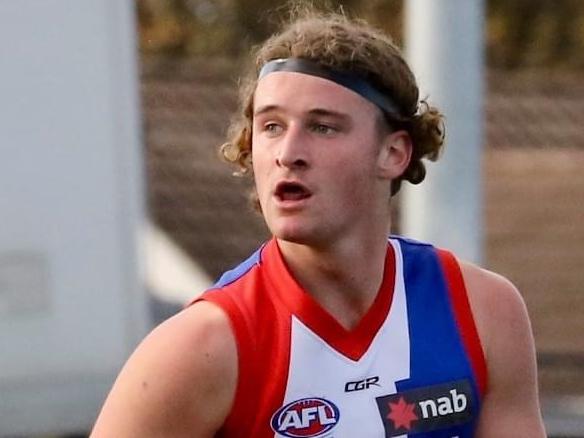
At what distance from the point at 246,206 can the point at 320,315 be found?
6.39m

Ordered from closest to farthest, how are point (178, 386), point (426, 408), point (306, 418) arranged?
point (178, 386) → point (306, 418) → point (426, 408)

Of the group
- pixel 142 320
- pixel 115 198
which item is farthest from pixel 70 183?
pixel 142 320

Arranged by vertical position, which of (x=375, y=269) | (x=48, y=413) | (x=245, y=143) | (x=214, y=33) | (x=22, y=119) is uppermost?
(x=214, y=33)

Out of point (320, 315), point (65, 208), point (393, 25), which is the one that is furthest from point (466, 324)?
point (393, 25)

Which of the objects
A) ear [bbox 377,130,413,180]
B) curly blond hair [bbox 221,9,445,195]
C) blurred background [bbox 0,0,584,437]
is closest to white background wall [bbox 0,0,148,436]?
blurred background [bbox 0,0,584,437]

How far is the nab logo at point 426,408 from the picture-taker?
3035 mm

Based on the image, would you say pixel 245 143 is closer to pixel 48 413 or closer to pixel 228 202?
pixel 48 413

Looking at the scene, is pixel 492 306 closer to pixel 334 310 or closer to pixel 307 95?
pixel 334 310

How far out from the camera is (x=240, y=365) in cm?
289

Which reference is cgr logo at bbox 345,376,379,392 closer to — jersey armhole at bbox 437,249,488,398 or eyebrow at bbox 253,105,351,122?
jersey armhole at bbox 437,249,488,398

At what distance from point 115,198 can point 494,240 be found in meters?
5.57

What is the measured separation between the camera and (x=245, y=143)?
3.24 meters

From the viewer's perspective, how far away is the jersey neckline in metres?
3.03

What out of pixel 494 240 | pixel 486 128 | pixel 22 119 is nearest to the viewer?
pixel 22 119
